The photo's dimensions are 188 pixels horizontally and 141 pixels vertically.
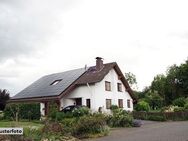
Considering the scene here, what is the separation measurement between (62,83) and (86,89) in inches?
135

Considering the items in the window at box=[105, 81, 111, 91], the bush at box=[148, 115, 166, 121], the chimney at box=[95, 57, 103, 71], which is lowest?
the bush at box=[148, 115, 166, 121]

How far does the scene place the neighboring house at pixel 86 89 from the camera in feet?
135

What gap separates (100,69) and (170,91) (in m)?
26.9

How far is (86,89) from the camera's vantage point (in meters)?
41.6

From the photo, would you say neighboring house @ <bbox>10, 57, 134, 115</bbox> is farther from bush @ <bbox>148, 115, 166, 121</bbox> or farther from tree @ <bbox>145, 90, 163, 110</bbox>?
tree @ <bbox>145, 90, 163, 110</bbox>

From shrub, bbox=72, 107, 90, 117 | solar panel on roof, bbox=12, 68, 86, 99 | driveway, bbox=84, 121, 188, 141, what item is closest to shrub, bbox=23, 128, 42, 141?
driveway, bbox=84, 121, 188, 141

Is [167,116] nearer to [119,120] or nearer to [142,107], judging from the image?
[142,107]

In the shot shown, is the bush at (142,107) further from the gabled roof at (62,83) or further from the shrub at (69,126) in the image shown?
the shrub at (69,126)

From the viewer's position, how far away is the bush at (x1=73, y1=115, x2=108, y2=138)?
22422 mm

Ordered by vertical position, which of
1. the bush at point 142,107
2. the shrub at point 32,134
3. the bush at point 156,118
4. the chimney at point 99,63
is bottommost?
the shrub at point 32,134

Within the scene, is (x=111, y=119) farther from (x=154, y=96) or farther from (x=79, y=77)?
(x=154, y=96)

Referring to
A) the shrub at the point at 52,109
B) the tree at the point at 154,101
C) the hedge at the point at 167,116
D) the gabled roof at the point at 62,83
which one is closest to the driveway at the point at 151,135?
the shrub at the point at 52,109

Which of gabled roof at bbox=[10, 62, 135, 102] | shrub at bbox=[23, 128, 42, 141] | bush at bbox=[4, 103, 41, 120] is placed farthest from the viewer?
bush at bbox=[4, 103, 41, 120]

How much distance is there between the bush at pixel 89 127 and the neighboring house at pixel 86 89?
54.7 ft
